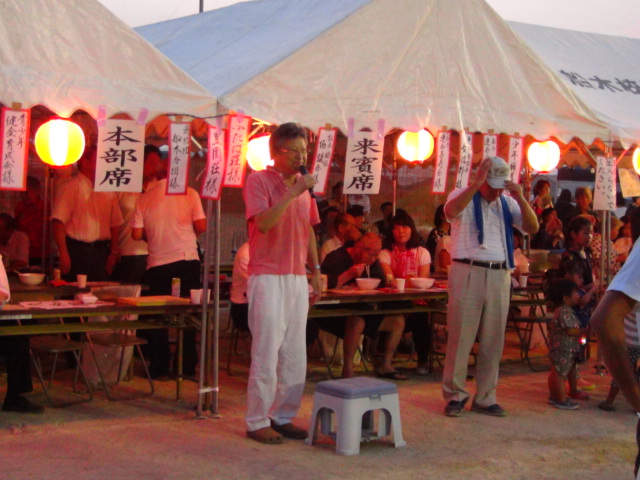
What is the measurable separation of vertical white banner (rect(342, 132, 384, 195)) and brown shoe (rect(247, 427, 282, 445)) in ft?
7.06

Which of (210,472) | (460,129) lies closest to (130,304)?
(210,472)

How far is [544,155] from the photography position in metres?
10.0

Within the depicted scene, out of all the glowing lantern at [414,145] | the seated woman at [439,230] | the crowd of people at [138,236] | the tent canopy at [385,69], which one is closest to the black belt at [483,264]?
the tent canopy at [385,69]

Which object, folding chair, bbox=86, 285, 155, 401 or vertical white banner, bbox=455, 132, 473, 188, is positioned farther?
vertical white banner, bbox=455, 132, 473, 188

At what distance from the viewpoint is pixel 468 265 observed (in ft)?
22.1

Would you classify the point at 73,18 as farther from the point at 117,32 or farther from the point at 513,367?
the point at 513,367

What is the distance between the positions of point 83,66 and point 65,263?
280cm

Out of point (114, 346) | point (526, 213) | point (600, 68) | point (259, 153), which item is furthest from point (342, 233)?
point (600, 68)

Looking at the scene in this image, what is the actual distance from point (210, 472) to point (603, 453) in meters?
2.79

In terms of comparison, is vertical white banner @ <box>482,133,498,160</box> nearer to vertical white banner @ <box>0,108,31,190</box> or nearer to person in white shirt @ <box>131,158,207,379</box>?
person in white shirt @ <box>131,158,207,379</box>

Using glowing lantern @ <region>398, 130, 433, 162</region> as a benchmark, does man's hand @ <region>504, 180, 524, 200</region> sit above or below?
below

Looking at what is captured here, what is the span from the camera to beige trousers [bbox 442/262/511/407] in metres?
6.72

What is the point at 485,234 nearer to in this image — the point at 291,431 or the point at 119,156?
the point at 291,431

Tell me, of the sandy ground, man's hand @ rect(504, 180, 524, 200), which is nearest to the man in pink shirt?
the sandy ground
